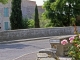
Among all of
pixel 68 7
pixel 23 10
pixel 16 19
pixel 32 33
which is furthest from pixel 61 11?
pixel 23 10

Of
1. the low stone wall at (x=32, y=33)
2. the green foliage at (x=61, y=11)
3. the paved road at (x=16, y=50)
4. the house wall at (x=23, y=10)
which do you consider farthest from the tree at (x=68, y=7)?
the paved road at (x=16, y=50)

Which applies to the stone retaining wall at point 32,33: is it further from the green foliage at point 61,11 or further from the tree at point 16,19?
the green foliage at point 61,11

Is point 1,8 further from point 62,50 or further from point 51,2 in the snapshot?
point 62,50

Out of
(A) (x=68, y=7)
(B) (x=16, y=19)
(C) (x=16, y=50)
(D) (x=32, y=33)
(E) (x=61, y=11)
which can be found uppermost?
(A) (x=68, y=7)

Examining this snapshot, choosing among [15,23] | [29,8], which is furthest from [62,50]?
[29,8]

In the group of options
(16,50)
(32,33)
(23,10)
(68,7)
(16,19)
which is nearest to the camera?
(16,50)

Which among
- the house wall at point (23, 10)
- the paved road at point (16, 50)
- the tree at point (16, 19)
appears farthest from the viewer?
the house wall at point (23, 10)

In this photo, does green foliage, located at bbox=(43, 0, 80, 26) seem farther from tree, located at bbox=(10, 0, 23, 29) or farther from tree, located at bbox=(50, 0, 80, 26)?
tree, located at bbox=(10, 0, 23, 29)

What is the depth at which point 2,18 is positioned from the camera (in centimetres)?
5131

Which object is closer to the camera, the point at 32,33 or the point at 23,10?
the point at 32,33

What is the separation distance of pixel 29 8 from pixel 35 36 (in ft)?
130

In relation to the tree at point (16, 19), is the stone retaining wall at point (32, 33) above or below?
below

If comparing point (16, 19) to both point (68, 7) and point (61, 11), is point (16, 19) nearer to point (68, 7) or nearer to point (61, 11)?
point (61, 11)

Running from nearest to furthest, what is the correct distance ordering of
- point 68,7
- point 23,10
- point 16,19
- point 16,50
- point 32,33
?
1. point 16,50
2. point 32,33
3. point 16,19
4. point 68,7
5. point 23,10
